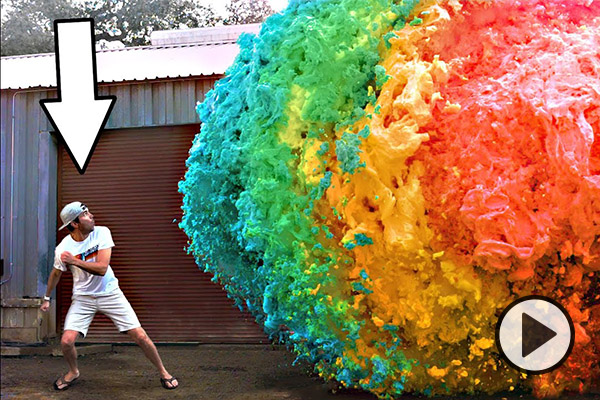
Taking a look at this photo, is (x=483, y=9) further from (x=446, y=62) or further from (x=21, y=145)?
(x=21, y=145)

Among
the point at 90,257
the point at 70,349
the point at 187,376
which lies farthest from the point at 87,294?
the point at 187,376

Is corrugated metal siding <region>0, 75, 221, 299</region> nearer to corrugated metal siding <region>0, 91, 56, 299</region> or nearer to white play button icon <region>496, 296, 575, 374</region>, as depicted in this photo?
corrugated metal siding <region>0, 91, 56, 299</region>

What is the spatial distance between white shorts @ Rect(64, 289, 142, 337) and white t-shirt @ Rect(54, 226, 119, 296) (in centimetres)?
6

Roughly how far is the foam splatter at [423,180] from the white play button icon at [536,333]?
0.20 ft

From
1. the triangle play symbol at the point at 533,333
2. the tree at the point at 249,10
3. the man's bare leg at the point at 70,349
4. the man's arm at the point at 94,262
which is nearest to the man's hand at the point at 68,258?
the man's arm at the point at 94,262

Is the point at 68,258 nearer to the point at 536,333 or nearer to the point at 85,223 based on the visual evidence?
the point at 85,223

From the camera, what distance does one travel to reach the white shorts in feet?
19.0

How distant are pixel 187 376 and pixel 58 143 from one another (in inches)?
162

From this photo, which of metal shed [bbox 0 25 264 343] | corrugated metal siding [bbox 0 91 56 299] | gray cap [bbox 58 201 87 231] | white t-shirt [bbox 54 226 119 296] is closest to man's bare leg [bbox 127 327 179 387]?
white t-shirt [bbox 54 226 119 296]

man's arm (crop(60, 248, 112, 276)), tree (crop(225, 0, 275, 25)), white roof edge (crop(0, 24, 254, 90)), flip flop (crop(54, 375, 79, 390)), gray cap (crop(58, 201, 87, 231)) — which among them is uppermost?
tree (crop(225, 0, 275, 25))

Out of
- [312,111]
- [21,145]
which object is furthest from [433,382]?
[21,145]

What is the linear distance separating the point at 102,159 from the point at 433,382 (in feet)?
19.1

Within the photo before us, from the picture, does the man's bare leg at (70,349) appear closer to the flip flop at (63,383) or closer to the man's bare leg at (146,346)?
the flip flop at (63,383)

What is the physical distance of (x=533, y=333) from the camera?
455 centimetres
